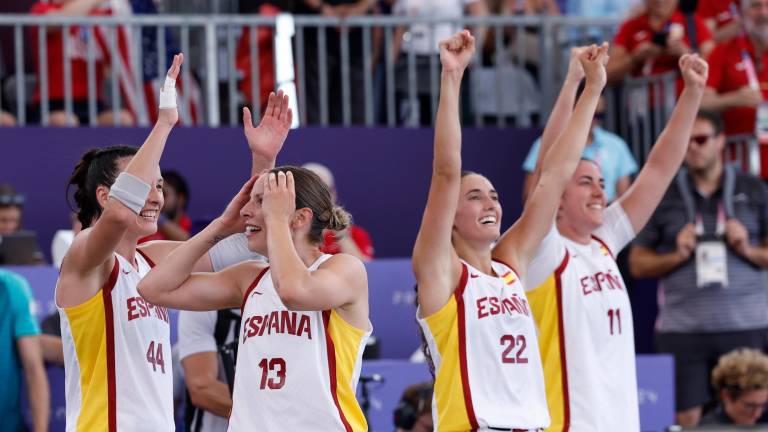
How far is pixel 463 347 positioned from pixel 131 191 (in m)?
1.57

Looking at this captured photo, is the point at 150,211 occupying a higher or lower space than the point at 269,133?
lower

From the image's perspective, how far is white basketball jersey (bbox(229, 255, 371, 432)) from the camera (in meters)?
5.49

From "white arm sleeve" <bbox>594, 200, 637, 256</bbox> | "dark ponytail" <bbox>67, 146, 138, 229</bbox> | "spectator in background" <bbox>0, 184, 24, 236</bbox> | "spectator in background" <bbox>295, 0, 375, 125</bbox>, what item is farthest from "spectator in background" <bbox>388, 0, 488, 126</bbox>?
"dark ponytail" <bbox>67, 146, 138, 229</bbox>

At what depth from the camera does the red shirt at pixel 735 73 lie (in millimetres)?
10836

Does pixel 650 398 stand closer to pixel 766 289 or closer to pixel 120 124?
pixel 766 289

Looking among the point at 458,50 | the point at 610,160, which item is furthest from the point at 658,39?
the point at 458,50

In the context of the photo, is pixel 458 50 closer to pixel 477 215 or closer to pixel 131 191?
pixel 477 215

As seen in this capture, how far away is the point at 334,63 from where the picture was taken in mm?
11656

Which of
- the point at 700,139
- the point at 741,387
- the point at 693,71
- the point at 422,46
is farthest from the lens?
the point at 422,46

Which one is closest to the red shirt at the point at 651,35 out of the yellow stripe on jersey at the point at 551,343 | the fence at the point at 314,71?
the fence at the point at 314,71

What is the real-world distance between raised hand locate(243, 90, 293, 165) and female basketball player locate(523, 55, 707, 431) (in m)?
1.41

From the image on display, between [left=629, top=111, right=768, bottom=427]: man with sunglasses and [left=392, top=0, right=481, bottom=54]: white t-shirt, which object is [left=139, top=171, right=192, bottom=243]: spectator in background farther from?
[left=629, top=111, right=768, bottom=427]: man with sunglasses

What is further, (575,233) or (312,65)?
(312,65)

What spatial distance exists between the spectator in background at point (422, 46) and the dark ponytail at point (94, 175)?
18.6 feet
